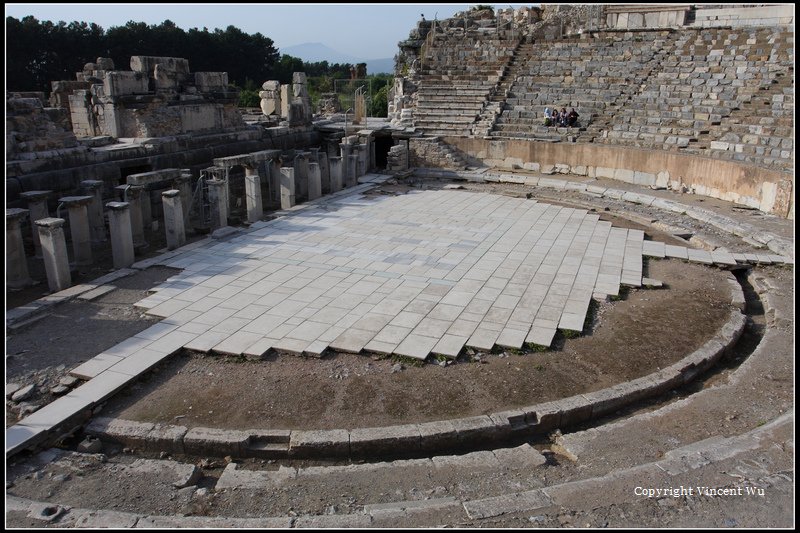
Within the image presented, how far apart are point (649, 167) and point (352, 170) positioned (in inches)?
326

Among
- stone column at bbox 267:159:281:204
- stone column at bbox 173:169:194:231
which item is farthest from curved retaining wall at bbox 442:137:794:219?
stone column at bbox 173:169:194:231

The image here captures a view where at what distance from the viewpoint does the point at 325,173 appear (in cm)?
1753

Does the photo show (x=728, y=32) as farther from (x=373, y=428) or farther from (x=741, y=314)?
(x=373, y=428)

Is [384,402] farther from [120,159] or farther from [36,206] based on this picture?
[120,159]

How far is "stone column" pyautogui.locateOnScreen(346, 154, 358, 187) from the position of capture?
57.1ft

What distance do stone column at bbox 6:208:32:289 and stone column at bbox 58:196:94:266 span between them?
3.11 feet

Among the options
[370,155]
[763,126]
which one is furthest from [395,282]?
[763,126]

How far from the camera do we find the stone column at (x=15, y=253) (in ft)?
29.0

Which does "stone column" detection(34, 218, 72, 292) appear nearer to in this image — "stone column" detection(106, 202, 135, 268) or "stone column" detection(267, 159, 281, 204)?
"stone column" detection(106, 202, 135, 268)

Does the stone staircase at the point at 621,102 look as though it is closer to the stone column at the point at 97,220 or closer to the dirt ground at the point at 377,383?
the dirt ground at the point at 377,383

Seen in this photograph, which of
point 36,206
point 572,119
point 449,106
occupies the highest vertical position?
point 449,106

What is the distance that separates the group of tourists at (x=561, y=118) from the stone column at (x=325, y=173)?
289 inches

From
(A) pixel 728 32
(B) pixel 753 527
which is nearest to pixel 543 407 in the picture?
(B) pixel 753 527

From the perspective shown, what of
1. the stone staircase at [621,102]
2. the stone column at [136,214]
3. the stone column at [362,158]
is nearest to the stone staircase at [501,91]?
the stone staircase at [621,102]
